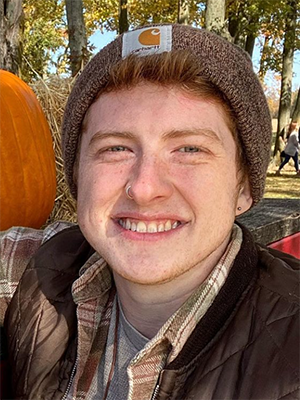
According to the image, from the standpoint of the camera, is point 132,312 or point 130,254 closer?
point 130,254

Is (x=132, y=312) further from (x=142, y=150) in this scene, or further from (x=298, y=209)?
(x=298, y=209)

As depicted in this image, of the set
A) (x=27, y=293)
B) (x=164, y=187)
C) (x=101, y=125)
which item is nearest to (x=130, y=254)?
(x=164, y=187)

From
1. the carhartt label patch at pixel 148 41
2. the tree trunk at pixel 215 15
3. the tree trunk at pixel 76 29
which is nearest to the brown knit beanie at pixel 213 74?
the carhartt label patch at pixel 148 41

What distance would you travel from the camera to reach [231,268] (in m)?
1.47

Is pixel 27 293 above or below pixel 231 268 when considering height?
below

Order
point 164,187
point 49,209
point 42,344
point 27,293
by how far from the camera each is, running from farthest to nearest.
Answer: point 49,209
point 27,293
point 42,344
point 164,187

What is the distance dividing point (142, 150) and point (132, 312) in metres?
0.49

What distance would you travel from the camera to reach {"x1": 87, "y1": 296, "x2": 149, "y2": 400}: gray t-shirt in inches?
59.4

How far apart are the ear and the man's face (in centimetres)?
16

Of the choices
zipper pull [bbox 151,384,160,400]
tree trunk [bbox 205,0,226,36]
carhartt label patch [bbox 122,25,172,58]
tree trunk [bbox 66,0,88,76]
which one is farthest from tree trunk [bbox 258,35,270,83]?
zipper pull [bbox 151,384,160,400]

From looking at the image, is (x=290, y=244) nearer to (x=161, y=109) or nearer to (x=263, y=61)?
(x=161, y=109)

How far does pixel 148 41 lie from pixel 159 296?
2.33 ft

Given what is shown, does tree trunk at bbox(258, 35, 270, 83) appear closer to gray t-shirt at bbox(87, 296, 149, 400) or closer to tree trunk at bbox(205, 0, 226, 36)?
tree trunk at bbox(205, 0, 226, 36)

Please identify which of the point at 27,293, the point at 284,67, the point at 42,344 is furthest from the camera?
the point at 284,67
